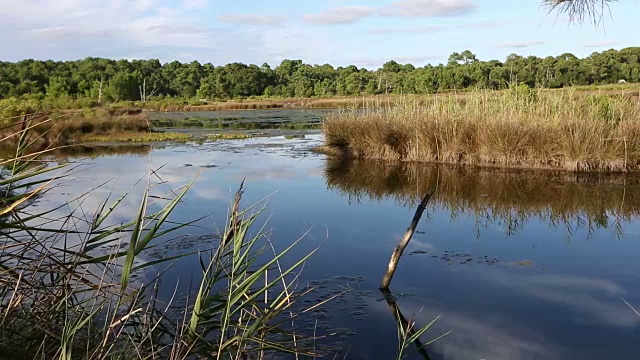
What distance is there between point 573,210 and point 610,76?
4451cm

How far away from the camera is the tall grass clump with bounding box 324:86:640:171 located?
392 inches

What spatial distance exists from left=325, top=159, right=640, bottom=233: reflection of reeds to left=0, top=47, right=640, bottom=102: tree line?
850 inches

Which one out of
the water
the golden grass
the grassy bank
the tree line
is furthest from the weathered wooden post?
the tree line

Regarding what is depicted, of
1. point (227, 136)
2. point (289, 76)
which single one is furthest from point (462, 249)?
point (289, 76)

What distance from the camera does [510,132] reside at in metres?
10.9

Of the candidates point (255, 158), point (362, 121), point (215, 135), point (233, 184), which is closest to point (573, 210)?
point (233, 184)

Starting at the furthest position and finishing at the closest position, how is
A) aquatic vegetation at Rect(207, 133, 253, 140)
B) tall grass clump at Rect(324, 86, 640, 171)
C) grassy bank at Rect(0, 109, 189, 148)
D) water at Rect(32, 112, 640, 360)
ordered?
aquatic vegetation at Rect(207, 133, 253, 140) → grassy bank at Rect(0, 109, 189, 148) → tall grass clump at Rect(324, 86, 640, 171) → water at Rect(32, 112, 640, 360)

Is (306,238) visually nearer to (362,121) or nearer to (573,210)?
(573,210)

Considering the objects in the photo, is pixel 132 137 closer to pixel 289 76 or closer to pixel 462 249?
pixel 462 249

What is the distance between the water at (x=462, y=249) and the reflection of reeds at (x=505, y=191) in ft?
0.09

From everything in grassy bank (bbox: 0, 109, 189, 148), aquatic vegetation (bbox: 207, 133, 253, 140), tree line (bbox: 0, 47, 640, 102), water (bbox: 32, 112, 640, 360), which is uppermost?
tree line (bbox: 0, 47, 640, 102)

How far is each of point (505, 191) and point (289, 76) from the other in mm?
76616

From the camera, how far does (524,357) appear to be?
373 centimetres

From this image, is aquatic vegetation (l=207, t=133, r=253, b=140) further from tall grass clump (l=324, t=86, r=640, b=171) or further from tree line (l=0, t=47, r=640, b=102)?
tree line (l=0, t=47, r=640, b=102)
